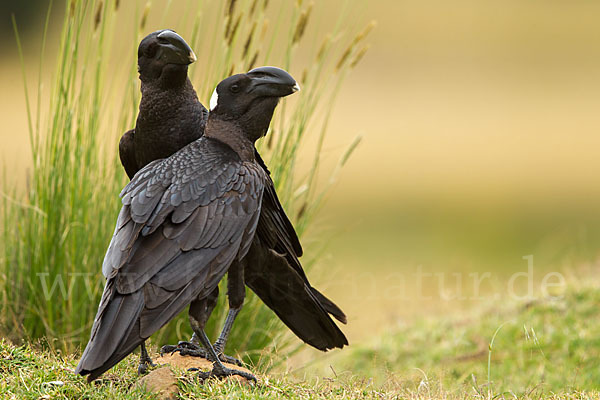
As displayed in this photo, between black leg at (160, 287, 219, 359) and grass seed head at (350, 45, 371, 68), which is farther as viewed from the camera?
grass seed head at (350, 45, 371, 68)

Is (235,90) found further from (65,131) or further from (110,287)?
(65,131)

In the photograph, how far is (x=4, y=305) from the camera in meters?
4.50

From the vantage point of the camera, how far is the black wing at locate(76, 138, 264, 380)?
9.89ft

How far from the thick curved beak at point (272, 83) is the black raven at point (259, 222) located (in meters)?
0.02

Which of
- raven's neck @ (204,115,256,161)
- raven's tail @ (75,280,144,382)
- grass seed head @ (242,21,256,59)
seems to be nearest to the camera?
raven's tail @ (75,280,144,382)

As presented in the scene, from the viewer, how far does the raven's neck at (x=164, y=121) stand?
11.8 feet

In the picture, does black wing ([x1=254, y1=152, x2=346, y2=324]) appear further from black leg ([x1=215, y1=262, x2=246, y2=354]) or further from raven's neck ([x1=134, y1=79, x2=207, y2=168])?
raven's neck ([x1=134, y1=79, x2=207, y2=168])

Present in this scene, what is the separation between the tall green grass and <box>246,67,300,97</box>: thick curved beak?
3.21 feet

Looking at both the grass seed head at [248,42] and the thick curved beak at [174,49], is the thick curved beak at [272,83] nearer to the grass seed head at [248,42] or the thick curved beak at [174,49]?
the thick curved beak at [174,49]

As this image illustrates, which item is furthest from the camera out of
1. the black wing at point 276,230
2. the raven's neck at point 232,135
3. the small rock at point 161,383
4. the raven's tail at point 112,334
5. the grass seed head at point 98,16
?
the grass seed head at point 98,16

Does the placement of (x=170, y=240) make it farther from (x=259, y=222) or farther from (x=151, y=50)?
(x=151, y=50)

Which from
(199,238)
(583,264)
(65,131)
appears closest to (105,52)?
(65,131)

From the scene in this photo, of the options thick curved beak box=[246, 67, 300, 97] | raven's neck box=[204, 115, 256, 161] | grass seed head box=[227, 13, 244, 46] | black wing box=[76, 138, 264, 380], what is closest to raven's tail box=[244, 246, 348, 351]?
black wing box=[76, 138, 264, 380]

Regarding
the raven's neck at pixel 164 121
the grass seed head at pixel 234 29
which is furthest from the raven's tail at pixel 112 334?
the grass seed head at pixel 234 29
